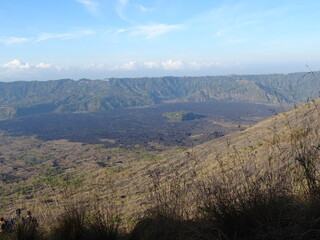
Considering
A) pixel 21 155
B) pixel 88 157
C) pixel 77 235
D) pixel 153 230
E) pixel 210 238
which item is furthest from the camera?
pixel 21 155

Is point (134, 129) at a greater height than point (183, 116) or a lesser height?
lesser

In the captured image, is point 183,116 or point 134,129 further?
point 183,116

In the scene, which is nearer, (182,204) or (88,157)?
(182,204)

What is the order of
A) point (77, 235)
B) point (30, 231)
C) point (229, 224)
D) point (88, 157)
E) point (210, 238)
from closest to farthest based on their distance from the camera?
point (210, 238)
point (229, 224)
point (77, 235)
point (30, 231)
point (88, 157)

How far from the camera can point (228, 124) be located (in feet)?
393

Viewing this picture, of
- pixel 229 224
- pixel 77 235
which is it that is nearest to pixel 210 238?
pixel 229 224

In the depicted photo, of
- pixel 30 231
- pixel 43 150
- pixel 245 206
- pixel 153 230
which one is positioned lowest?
pixel 43 150

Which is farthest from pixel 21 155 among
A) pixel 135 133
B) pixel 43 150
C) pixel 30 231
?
pixel 30 231

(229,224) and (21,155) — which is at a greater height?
(229,224)

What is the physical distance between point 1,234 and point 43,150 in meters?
89.7

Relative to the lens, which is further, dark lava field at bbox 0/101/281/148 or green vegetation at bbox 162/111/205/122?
green vegetation at bbox 162/111/205/122

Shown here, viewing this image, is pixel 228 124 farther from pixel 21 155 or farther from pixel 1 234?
pixel 1 234

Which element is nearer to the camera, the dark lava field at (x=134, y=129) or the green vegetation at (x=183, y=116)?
the dark lava field at (x=134, y=129)

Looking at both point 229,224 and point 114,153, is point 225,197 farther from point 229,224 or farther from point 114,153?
point 114,153
